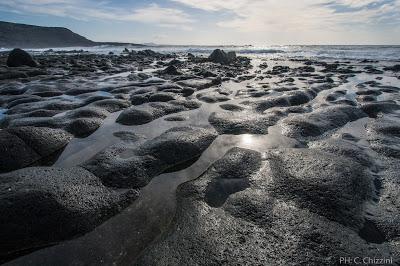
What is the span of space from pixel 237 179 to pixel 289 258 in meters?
1.67

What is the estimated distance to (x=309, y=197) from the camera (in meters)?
3.71

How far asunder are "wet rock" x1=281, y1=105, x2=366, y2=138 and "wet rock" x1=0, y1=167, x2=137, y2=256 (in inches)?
163

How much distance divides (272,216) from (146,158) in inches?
95.2

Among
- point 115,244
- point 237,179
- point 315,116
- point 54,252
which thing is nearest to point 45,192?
point 54,252

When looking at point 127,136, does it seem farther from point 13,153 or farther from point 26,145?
point 13,153

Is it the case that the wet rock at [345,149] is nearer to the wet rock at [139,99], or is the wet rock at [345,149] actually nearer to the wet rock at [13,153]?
the wet rock at [13,153]

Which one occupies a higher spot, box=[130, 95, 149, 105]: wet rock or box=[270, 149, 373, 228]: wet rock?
box=[270, 149, 373, 228]: wet rock

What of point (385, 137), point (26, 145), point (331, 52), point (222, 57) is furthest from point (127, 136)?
point (331, 52)

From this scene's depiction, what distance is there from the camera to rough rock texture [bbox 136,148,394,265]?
286 centimetres

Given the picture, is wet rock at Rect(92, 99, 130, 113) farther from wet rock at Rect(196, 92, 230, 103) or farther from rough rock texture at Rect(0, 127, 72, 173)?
rough rock texture at Rect(0, 127, 72, 173)

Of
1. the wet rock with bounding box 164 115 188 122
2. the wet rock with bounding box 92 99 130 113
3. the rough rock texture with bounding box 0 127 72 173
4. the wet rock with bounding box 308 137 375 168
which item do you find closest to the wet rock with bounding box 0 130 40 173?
the rough rock texture with bounding box 0 127 72 173

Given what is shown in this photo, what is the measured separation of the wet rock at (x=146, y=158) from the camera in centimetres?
435

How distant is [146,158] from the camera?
4938 millimetres

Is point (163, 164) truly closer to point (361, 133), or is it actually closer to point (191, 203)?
point (191, 203)
